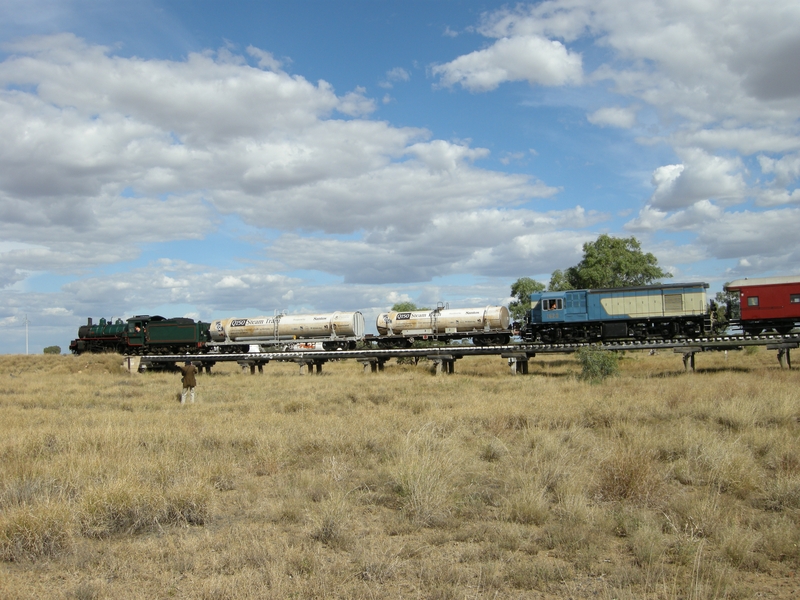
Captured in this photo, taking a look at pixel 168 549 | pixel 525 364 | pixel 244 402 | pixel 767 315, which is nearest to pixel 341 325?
pixel 525 364

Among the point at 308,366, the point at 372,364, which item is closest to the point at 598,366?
the point at 372,364

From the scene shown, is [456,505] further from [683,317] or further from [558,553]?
[683,317]

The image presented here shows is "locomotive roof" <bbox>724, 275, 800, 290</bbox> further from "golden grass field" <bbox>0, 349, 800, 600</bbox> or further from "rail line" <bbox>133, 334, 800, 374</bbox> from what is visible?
"golden grass field" <bbox>0, 349, 800, 600</bbox>

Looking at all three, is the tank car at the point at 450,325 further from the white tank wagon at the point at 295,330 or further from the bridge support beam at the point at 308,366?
the bridge support beam at the point at 308,366

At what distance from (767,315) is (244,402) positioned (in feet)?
90.2

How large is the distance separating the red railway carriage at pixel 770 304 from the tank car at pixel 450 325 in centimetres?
1347

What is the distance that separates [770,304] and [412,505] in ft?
100

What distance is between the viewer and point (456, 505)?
7891 mm

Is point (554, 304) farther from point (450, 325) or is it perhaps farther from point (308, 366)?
point (308, 366)

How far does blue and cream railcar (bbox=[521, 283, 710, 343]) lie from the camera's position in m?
33.4

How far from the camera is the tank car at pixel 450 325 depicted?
3803 centimetres

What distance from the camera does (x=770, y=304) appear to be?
31.0 m

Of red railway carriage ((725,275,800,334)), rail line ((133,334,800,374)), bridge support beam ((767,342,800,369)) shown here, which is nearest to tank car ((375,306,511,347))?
rail line ((133,334,800,374))

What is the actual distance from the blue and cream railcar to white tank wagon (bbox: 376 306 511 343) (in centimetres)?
288
